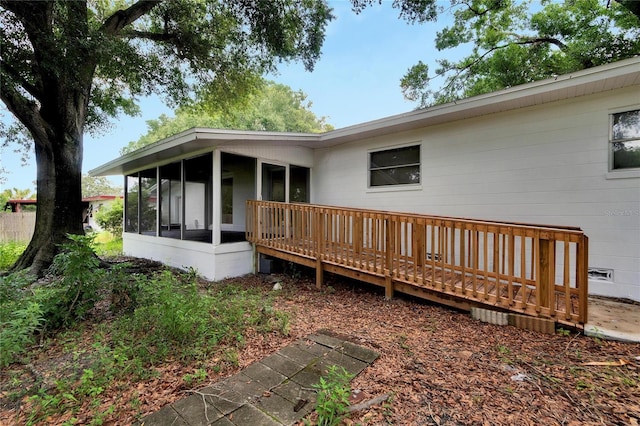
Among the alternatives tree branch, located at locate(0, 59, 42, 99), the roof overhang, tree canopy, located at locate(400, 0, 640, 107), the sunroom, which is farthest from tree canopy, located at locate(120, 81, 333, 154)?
tree branch, located at locate(0, 59, 42, 99)

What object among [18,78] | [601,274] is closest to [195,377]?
[601,274]

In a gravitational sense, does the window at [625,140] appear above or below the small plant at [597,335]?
above

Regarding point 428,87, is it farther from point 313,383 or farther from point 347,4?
point 313,383

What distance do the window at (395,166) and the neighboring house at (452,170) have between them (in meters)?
0.02

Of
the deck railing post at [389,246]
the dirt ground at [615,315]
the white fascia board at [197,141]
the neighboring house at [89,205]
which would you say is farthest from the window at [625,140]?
the neighboring house at [89,205]

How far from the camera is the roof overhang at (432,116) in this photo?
377 cm

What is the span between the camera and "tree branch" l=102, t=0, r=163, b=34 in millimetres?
6344

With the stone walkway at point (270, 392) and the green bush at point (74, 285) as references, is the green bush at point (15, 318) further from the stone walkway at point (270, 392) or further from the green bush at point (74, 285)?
the stone walkway at point (270, 392)

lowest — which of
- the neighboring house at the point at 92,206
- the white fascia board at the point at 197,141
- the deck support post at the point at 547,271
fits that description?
the deck support post at the point at 547,271

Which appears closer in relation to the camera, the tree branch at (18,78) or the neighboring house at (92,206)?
the tree branch at (18,78)

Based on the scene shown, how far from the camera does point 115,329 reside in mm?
3201

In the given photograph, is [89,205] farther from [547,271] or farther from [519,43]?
[519,43]

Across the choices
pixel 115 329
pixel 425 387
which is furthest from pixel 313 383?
pixel 115 329

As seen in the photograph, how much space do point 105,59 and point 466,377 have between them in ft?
23.3
